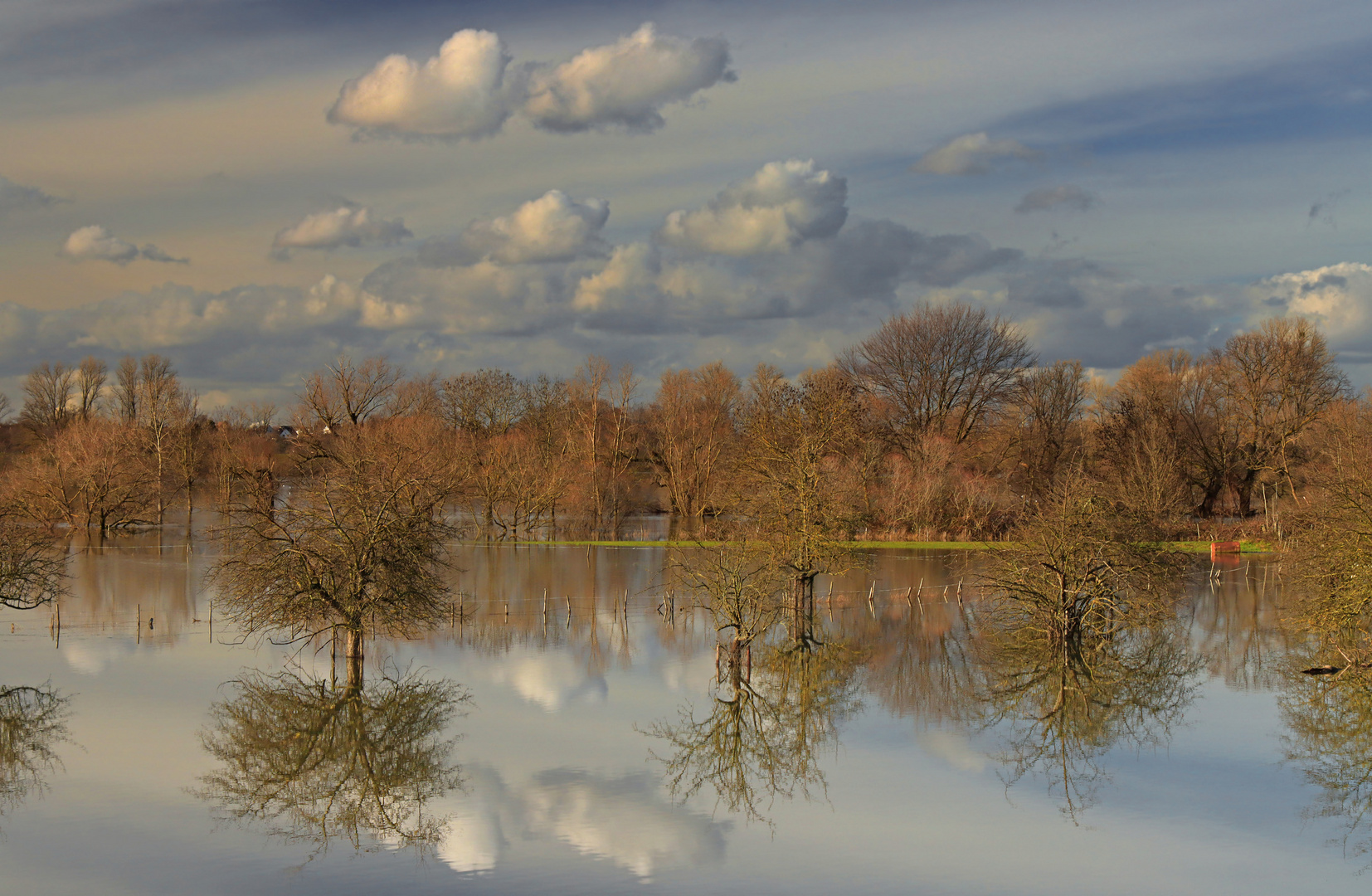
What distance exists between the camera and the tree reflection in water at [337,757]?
47.5 feet

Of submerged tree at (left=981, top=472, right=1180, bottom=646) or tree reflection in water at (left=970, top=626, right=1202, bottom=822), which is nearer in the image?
tree reflection in water at (left=970, top=626, right=1202, bottom=822)

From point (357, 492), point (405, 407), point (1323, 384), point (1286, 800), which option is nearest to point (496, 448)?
point (405, 407)

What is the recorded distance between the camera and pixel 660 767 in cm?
1700

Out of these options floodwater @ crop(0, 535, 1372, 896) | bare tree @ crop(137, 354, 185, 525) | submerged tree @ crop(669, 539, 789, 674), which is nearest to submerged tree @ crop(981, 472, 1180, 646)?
floodwater @ crop(0, 535, 1372, 896)

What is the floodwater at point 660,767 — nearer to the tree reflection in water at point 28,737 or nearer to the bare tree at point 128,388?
the tree reflection in water at point 28,737

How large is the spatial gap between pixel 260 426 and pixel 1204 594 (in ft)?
181

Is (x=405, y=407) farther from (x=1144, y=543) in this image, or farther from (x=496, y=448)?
(x=1144, y=543)

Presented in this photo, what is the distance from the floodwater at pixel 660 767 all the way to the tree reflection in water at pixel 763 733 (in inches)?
3.0

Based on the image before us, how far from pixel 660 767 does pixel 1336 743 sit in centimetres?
1088

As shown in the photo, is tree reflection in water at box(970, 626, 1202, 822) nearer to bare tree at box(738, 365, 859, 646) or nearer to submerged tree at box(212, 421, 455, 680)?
bare tree at box(738, 365, 859, 646)

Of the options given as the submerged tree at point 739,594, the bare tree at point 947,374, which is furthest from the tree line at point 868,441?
the submerged tree at point 739,594

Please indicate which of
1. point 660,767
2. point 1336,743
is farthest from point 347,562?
point 1336,743

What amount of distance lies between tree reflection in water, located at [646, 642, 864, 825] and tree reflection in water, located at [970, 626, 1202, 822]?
2.74 metres

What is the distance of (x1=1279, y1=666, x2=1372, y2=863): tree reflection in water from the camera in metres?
14.9
